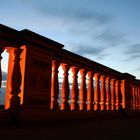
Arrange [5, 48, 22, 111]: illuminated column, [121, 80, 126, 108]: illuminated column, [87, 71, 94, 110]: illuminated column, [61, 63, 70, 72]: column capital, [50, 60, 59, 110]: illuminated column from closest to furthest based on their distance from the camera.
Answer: [5, 48, 22, 111]: illuminated column, [50, 60, 59, 110]: illuminated column, [61, 63, 70, 72]: column capital, [87, 71, 94, 110]: illuminated column, [121, 80, 126, 108]: illuminated column

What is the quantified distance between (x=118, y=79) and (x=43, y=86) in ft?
39.2

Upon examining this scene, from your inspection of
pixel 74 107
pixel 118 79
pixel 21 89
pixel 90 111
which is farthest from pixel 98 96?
pixel 21 89

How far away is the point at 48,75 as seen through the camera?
1338cm

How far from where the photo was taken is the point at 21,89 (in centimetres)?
1173

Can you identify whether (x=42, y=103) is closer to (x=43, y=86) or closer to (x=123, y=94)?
(x=43, y=86)

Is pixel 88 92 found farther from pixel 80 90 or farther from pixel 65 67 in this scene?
pixel 65 67

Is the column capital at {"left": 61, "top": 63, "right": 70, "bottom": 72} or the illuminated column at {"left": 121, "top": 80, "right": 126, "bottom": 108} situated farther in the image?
the illuminated column at {"left": 121, "top": 80, "right": 126, "bottom": 108}

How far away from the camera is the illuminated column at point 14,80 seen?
11.2 metres

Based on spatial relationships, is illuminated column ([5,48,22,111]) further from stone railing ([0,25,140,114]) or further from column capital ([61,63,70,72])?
column capital ([61,63,70,72])

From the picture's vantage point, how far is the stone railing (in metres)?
11.6

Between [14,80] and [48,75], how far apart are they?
2443 mm

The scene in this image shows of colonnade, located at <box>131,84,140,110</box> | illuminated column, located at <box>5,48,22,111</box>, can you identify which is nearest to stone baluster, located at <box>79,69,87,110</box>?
illuminated column, located at <box>5,48,22,111</box>

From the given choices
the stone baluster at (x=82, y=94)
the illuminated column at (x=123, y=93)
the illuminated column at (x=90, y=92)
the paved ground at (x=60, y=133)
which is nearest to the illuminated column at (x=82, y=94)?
the stone baluster at (x=82, y=94)

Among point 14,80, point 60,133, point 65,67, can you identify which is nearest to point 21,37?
point 14,80
